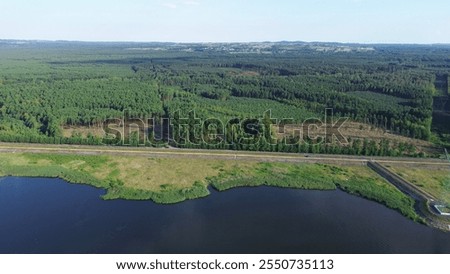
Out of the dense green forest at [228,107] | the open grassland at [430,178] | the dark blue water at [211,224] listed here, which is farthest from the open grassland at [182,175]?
the dense green forest at [228,107]

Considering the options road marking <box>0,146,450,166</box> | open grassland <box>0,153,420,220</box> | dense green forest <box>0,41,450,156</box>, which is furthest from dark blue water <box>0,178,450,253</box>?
dense green forest <box>0,41,450,156</box>

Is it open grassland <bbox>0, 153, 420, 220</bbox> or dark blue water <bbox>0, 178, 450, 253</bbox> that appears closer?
dark blue water <bbox>0, 178, 450, 253</bbox>

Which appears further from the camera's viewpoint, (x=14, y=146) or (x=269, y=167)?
(x=14, y=146)

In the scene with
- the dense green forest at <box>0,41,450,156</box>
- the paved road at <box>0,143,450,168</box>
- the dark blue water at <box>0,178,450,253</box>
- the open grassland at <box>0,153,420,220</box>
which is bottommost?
the dark blue water at <box>0,178,450,253</box>

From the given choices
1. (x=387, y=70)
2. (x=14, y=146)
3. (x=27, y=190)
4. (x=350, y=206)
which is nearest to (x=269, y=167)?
(x=350, y=206)

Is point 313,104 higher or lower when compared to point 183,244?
higher

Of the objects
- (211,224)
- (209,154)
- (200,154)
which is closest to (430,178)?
(209,154)

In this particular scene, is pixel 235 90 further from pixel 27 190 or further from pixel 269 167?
pixel 27 190

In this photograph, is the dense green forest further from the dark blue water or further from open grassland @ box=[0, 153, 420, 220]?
the dark blue water
